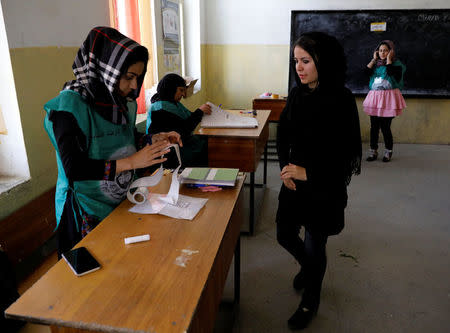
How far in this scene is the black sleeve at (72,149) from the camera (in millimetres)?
1205

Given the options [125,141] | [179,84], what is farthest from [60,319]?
[179,84]

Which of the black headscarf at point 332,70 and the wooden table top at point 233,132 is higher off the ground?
the black headscarf at point 332,70

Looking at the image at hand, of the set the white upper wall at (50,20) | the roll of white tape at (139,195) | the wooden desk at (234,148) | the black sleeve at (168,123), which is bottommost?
the wooden desk at (234,148)

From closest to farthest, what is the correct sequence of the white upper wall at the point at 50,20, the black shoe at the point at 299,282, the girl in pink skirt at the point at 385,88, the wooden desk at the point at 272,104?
the white upper wall at the point at 50,20 → the black shoe at the point at 299,282 → the girl in pink skirt at the point at 385,88 → the wooden desk at the point at 272,104

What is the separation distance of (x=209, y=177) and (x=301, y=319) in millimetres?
857

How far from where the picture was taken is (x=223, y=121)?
9.38 ft

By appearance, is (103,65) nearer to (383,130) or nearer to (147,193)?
(147,193)

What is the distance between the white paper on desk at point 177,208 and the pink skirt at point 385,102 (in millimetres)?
3703

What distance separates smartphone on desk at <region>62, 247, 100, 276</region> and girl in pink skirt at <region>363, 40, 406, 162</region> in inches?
166

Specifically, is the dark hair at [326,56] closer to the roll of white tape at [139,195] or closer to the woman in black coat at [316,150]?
the woman in black coat at [316,150]

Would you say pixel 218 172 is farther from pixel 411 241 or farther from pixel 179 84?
pixel 411 241

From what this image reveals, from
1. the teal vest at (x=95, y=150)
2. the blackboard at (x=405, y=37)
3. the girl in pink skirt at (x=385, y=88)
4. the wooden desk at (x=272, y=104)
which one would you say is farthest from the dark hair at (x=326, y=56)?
the blackboard at (x=405, y=37)

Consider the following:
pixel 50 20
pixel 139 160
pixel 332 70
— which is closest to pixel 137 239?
pixel 139 160

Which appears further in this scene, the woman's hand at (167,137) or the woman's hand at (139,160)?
the woman's hand at (167,137)
